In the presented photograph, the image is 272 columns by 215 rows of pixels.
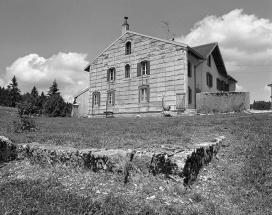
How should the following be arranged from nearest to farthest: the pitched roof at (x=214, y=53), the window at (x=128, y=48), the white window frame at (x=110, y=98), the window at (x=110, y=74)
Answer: the window at (x=128, y=48) < the pitched roof at (x=214, y=53) < the white window frame at (x=110, y=98) < the window at (x=110, y=74)

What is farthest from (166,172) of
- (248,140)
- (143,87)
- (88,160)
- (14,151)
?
→ (143,87)

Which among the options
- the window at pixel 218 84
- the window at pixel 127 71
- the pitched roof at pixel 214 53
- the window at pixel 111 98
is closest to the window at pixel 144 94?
the window at pixel 127 71

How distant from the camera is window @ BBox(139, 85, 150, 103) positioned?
2302 cm

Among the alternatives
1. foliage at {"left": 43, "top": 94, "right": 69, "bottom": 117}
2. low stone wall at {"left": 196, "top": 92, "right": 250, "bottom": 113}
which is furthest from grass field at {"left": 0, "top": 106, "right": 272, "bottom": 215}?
foliage at {"left": 43, "top": 94, "right": 69, "bottom": 117}

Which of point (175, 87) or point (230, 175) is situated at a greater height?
point (175, 87)

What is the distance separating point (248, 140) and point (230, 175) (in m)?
2.58

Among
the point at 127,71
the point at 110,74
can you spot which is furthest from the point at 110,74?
the point at 127,71

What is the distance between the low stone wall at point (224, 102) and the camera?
18.3 metres

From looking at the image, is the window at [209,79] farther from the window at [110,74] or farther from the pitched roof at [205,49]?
the window at [110,74]

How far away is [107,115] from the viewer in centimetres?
2525

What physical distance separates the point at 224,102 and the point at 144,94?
311 inches

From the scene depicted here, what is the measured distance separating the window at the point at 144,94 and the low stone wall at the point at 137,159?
1686 cm

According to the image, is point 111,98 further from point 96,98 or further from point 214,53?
point 214,53

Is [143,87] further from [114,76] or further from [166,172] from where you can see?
[166,172]
